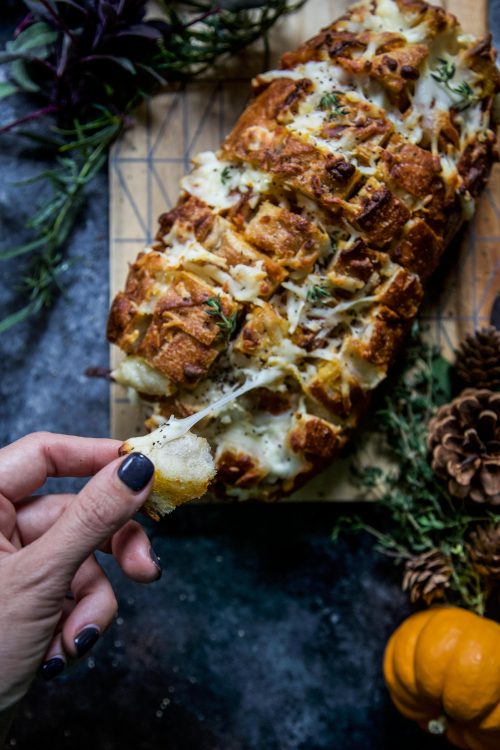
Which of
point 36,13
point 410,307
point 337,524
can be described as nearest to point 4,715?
point 337,524

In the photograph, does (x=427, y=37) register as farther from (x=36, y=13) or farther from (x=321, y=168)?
(x=36, y=13)

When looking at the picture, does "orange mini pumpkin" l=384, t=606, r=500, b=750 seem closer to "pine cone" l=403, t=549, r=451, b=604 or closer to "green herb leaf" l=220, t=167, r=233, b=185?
"pine cone" l=403, t=549, r=451, b=604

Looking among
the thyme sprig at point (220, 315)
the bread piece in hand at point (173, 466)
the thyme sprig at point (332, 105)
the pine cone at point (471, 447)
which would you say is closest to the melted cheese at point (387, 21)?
the thyme sprig at point (332, 105)

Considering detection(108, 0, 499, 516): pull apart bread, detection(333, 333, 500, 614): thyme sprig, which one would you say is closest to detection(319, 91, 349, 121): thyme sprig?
detection(108, 0, 499, 516): pull apart bread

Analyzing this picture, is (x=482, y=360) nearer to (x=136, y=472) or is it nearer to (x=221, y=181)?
(x=221, y=181)

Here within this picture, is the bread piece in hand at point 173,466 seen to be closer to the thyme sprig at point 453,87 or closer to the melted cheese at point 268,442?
the melted cheese at point 268,442

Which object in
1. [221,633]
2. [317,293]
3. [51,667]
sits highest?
[317,293]

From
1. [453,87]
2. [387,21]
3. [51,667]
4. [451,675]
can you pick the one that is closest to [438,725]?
[451,675]
